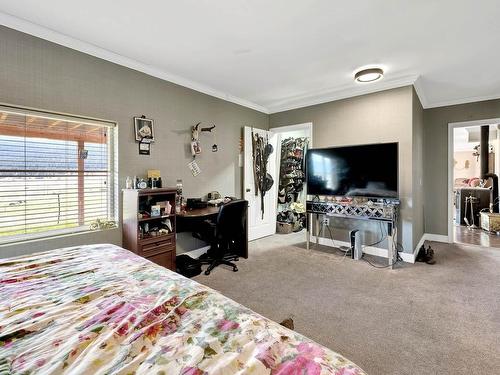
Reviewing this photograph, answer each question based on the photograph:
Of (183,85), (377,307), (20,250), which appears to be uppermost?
(183,85)

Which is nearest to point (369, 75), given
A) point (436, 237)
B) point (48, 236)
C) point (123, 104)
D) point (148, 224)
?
point (123, 104)

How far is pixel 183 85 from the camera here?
3.54m

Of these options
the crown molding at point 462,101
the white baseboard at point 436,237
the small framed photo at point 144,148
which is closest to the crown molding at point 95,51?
the small framed photo at point 144,148

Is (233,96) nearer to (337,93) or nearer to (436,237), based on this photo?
(337,93)

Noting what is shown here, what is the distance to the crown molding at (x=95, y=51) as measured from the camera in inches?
87.4

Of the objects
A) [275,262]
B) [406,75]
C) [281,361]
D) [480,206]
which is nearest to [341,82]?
[406,75]

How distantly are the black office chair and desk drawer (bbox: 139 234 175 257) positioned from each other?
0.45 meters

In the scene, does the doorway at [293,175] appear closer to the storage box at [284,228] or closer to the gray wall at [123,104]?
the storage box at [284,228]

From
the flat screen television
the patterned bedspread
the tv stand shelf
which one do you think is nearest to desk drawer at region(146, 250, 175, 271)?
the patterned bedspread

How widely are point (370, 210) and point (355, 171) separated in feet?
1.96

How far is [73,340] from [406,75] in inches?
166

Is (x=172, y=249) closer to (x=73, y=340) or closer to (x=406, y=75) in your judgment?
(x=73, y=340)

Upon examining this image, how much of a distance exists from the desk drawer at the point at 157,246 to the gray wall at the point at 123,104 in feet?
1.25

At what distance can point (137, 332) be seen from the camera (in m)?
0.85
